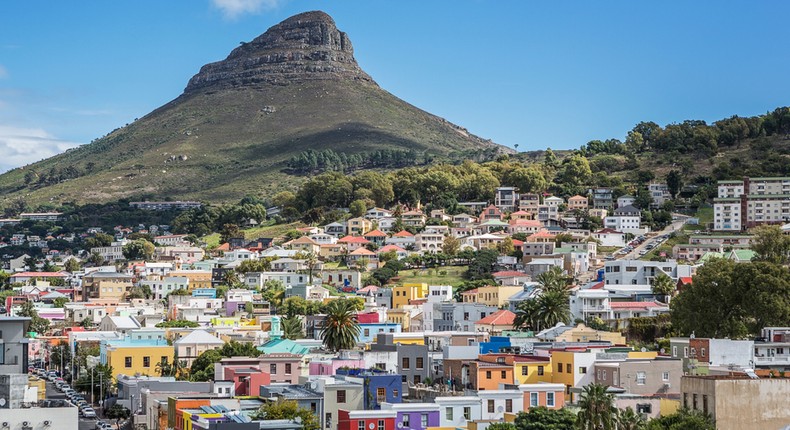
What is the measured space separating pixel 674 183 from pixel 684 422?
13265 centimetres

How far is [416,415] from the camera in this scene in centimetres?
5397

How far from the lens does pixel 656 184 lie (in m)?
178

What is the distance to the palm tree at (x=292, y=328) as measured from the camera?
334ft

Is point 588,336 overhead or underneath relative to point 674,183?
underneath

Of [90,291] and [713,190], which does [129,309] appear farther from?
[713,190]

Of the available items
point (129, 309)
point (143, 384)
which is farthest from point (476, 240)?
point (143, 384)

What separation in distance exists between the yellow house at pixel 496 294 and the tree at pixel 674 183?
59.1 m

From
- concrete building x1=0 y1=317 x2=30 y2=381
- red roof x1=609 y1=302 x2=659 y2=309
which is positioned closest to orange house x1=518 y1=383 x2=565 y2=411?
concrete building x1=0 y1=317 x2=30 y2=381

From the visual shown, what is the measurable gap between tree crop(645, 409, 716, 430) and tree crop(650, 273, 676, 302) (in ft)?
204

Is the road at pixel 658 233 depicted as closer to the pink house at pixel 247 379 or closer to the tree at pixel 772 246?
the tree at pixel 772 246

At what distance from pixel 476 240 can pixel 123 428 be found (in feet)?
289

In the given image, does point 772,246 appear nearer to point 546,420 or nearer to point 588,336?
point 588,336

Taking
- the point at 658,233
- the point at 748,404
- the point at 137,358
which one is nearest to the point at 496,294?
the point at 137,358

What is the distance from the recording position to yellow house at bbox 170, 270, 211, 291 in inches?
5768
